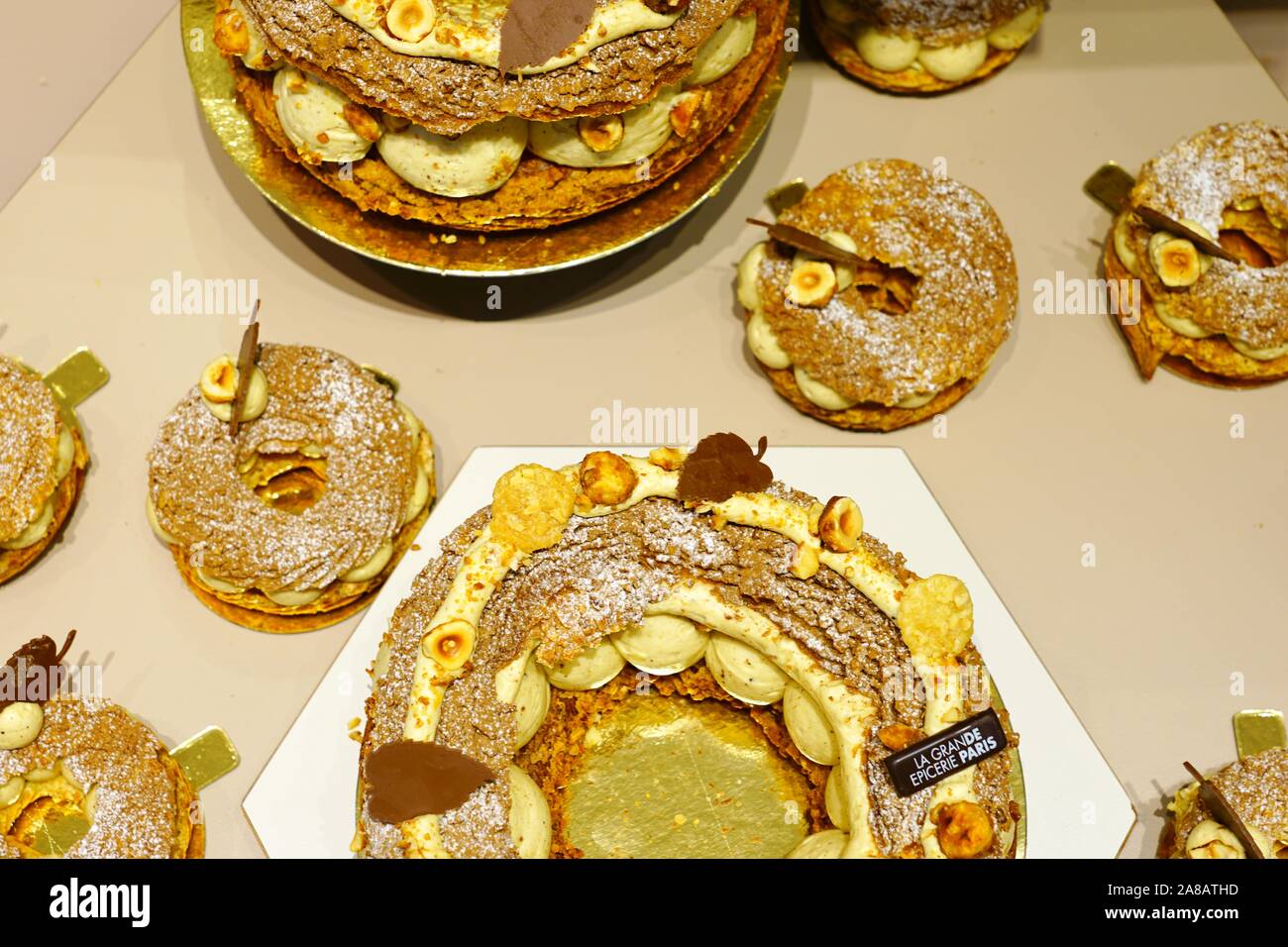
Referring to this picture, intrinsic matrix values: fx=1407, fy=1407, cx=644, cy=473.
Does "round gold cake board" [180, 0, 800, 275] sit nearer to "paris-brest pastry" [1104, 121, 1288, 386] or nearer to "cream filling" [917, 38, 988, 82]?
"cream filling" [917, 38, 988, 82]

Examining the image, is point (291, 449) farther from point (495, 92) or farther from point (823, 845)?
point (823, 845)

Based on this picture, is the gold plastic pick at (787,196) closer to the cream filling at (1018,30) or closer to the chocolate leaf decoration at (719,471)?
the cream filling at (1018,30)

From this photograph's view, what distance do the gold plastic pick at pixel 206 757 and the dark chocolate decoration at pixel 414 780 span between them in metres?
0.82

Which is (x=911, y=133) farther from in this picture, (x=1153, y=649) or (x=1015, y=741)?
(x=1015, y=741)

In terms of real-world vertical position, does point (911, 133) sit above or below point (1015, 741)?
above

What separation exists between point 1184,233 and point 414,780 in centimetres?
217

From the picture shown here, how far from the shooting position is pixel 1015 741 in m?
2.57

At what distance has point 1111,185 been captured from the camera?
12.1ft

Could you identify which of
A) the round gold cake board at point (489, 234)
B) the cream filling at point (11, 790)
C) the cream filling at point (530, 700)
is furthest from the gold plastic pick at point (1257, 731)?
the cream filling at point (11, 790)

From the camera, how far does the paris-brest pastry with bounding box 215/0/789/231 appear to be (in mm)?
2604

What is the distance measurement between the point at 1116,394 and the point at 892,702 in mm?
1350

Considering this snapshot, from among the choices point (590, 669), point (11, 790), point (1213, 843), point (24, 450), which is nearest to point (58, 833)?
point (11, 790)

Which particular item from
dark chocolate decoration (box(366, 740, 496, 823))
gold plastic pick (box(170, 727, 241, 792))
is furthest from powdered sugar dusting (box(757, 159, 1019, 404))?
gold plastic pick (box(170, 727, 241, 792))
